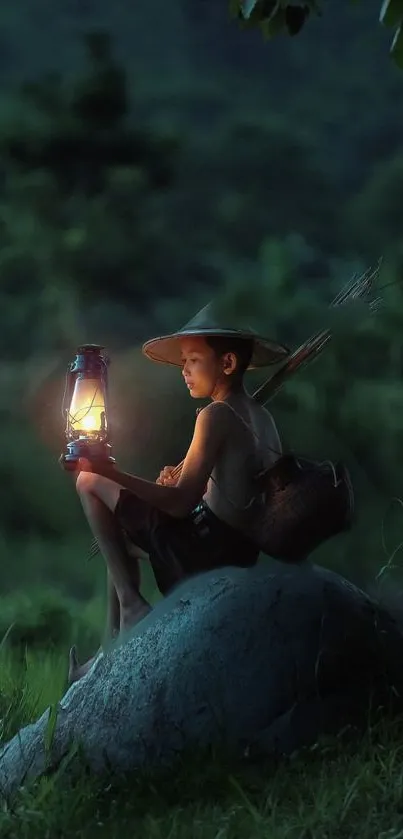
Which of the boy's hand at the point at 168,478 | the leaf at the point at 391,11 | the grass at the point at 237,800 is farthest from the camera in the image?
the boy's hand at the point at 168,478

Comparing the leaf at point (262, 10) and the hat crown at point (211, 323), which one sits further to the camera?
the hat crown at point (211, 323)

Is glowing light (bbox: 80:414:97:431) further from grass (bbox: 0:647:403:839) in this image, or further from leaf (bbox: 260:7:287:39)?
leaf (bbox: 260:7:287:39)

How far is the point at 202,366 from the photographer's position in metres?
2.92

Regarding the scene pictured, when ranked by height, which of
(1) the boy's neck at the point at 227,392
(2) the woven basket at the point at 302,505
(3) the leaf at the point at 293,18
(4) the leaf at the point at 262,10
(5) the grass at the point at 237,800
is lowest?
(5) the grass at the point at 237,800

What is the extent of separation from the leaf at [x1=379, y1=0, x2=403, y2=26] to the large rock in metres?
1.21

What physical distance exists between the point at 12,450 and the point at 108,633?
97.7 inches

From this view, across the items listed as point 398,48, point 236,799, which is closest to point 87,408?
point 236,799

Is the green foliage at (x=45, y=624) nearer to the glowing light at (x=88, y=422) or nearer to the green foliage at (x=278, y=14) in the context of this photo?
the glowing light at (x=88, y=422)

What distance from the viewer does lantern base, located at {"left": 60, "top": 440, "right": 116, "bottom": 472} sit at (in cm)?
272

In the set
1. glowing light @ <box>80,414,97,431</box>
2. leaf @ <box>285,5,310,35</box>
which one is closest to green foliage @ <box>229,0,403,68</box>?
leaf @ <box>285,5,310,35</box>

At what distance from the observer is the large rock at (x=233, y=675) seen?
2.65 meters

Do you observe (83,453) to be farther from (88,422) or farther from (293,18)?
(293,18)

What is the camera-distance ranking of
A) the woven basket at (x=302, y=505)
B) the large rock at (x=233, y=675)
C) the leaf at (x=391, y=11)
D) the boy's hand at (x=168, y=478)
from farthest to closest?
1. the boy's hand at (x=168, y=478)
2. the woven basket at (x=302, y=505)
3. the large rock at (x=233, y=675)
4. the leaf at (x=391, y=11)

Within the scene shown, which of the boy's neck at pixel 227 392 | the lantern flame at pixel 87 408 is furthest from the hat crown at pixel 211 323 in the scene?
the lantern flame at pixel 87 408
